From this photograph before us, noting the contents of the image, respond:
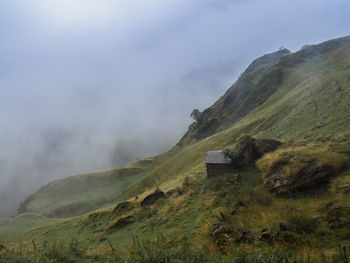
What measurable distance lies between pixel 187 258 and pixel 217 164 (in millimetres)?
20806

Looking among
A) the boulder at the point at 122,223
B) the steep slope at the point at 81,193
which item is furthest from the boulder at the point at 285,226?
the steep slope at the point at 81,193

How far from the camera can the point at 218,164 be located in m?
27.5

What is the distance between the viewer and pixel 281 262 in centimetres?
649

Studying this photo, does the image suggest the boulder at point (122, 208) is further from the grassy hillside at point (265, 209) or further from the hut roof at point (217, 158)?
the hut roof at point (217, 158)

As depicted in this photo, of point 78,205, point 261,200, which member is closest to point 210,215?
point 261,200

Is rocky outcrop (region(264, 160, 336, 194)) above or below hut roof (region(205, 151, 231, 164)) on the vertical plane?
below

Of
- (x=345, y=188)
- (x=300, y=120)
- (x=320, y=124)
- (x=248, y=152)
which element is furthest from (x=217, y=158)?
(x=300, y=120)

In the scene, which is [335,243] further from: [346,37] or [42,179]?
[42,179]

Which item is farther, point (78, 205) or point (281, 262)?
point (78, 205)

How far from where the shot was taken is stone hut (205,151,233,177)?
1048 inches

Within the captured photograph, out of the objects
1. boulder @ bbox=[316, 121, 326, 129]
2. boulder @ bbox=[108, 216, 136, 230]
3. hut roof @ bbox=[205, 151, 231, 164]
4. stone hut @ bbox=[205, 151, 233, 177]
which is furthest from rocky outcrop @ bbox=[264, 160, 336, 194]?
boulder @ bbox=[108, 216, 136, 230]

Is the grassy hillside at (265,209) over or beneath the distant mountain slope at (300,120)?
beneath

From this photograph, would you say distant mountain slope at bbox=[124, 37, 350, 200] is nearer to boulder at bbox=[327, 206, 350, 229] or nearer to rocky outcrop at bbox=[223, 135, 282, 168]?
rocky outcrop at bbox=[223, 135, 282, 168]

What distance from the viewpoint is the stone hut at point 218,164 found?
87.3ft
